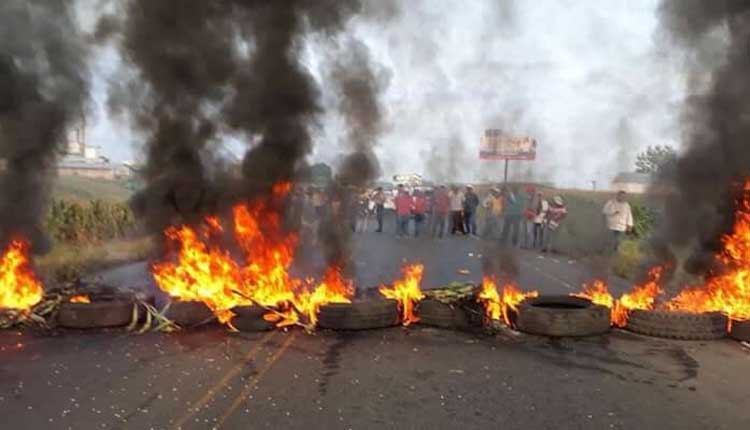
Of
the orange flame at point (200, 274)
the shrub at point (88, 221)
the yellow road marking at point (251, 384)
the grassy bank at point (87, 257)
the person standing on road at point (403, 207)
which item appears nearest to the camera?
the yellow road marking at point (251, 384)

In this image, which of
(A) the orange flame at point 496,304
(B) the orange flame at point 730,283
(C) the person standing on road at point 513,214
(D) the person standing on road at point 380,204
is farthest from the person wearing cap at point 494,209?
(D) the person standing on road at point 380,204

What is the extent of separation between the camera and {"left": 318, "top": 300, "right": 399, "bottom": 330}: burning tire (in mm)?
7633

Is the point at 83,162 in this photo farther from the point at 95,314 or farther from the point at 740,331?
the point at 740,331

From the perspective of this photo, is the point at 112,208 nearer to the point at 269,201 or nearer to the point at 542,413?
the point at 269,201

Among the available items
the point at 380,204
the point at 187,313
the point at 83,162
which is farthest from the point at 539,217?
the point at 83,162

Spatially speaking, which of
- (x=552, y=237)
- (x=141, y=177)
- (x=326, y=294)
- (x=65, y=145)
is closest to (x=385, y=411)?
(x=326, y=294)

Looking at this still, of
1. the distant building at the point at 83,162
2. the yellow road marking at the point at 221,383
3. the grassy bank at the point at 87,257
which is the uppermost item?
the distant building at the point at 83,162

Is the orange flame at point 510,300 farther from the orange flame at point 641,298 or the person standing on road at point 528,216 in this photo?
the person standing on road at point 528,216

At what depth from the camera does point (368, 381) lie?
5.62 m

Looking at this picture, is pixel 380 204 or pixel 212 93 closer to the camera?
pixel 212 93

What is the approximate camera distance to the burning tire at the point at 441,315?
779 cm

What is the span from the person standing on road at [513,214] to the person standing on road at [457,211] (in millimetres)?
3694

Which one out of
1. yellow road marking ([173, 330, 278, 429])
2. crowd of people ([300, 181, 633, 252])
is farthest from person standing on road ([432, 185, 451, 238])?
yellow road marking ([173, 330, 278, 429])

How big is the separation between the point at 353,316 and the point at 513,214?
8584 mm
